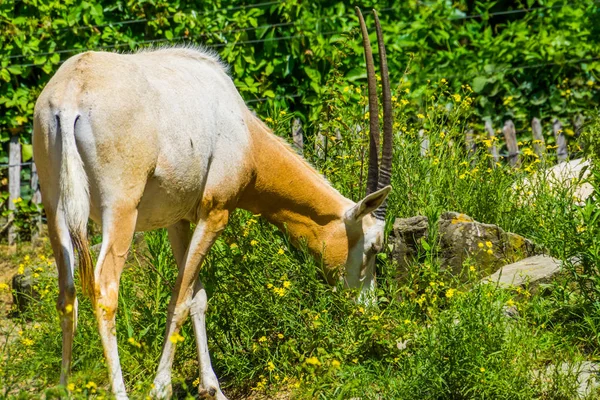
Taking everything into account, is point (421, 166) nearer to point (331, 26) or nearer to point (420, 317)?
point (420, 317)

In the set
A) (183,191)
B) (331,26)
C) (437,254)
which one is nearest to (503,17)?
(331,26)

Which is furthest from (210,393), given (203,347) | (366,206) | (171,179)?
(366,206)

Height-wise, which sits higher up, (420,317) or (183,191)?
(183,191)

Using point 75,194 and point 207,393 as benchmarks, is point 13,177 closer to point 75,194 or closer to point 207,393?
point 207,393

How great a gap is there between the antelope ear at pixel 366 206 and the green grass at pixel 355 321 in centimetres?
28

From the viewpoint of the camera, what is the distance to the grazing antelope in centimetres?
527

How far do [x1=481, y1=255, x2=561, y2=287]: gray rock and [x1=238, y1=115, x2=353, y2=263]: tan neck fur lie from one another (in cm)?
102

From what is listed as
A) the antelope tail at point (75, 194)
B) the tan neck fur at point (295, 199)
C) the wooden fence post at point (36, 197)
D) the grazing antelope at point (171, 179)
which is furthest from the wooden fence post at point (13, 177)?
the antelope tail at point (75, 194)

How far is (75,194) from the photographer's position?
518 centimetres

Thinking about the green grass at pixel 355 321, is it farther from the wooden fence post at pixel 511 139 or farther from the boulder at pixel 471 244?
the wooden fence post at pixel 511 139

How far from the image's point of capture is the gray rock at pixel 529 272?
6422mm

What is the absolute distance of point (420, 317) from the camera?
6172 millimetres

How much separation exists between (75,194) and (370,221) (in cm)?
220

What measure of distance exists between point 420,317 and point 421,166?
5.18ft
